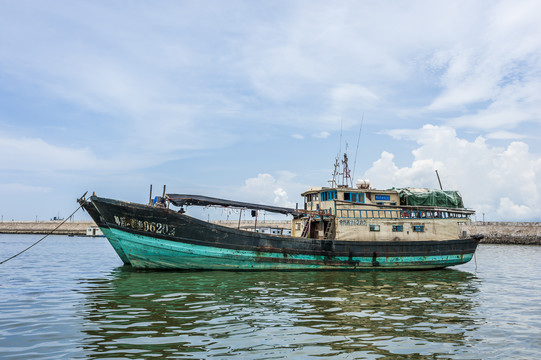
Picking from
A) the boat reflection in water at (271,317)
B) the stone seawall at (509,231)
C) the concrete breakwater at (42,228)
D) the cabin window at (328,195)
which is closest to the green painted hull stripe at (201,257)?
the boat reflection in water at (271,317)

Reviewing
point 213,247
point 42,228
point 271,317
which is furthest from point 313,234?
point 42,228

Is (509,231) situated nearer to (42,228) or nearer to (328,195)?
(328,195)

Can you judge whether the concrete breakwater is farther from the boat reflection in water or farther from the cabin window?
the boat reflection in water

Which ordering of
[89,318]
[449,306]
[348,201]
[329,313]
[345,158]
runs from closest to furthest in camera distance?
[89,318] < [329,313] < [449,306] < [348,201] < [345,158]

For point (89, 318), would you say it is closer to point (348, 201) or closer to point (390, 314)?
point (390, 314)

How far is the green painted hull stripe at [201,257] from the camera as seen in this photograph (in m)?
17.5

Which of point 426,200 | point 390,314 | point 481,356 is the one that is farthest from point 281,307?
point 426,200

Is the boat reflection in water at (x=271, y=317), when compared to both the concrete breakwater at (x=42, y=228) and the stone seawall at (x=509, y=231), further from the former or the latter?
the concrete breakwater at (x=42, y=228)

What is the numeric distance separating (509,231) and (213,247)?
209ft

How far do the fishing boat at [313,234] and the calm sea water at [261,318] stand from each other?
64.3 inches

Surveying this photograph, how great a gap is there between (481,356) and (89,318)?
29.7ft

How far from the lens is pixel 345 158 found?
86.6 feet

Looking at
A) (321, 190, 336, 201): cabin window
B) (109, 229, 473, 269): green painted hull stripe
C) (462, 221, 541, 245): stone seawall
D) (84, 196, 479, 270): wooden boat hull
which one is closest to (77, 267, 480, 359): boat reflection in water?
(109, 229, 473, 269): green painted hull stripe

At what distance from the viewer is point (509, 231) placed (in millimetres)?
63906
